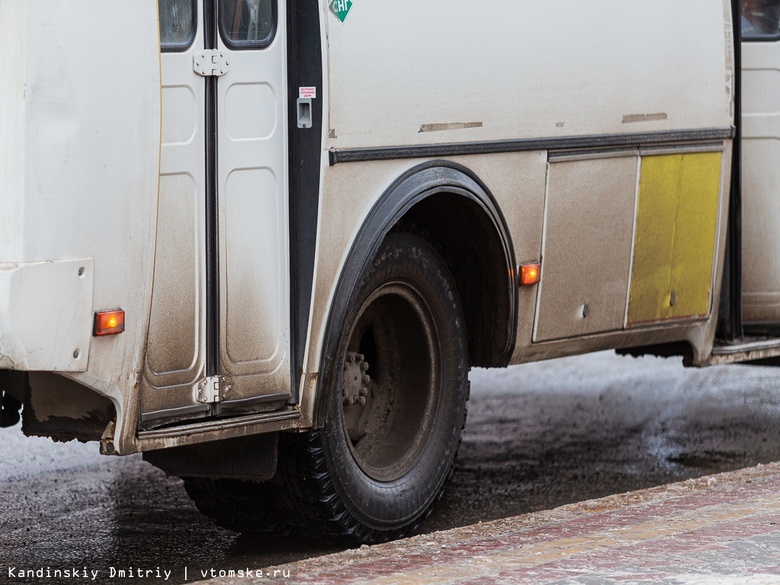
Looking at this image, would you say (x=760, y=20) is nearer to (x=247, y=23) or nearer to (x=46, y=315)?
(x=247, y=23)

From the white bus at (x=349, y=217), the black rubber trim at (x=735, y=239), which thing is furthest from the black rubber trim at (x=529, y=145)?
the black rubber trim at (x=735, y=239)

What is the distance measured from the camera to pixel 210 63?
5105 mm

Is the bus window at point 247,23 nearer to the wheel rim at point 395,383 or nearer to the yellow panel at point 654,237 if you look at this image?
the wheel rim at point 395,383

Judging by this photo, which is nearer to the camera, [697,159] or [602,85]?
[602,85]

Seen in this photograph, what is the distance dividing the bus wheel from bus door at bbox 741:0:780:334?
1.94 metres

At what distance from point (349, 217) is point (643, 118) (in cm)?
176

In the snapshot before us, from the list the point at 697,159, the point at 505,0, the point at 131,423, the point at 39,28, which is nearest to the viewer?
the point at 39,28

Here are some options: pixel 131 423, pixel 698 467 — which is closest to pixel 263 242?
pixel 131 423

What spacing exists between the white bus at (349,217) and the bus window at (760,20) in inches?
0.5

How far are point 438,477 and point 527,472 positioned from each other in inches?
61.7

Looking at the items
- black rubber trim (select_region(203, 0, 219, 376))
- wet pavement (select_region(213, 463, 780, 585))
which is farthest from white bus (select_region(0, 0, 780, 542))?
wet pavement (select_region(213, 463, 780, 585))

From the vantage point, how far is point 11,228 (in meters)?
4.56

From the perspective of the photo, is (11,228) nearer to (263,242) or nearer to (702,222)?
(263,242)

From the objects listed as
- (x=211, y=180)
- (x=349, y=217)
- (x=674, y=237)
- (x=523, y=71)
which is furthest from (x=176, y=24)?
(x=674, y=237)
